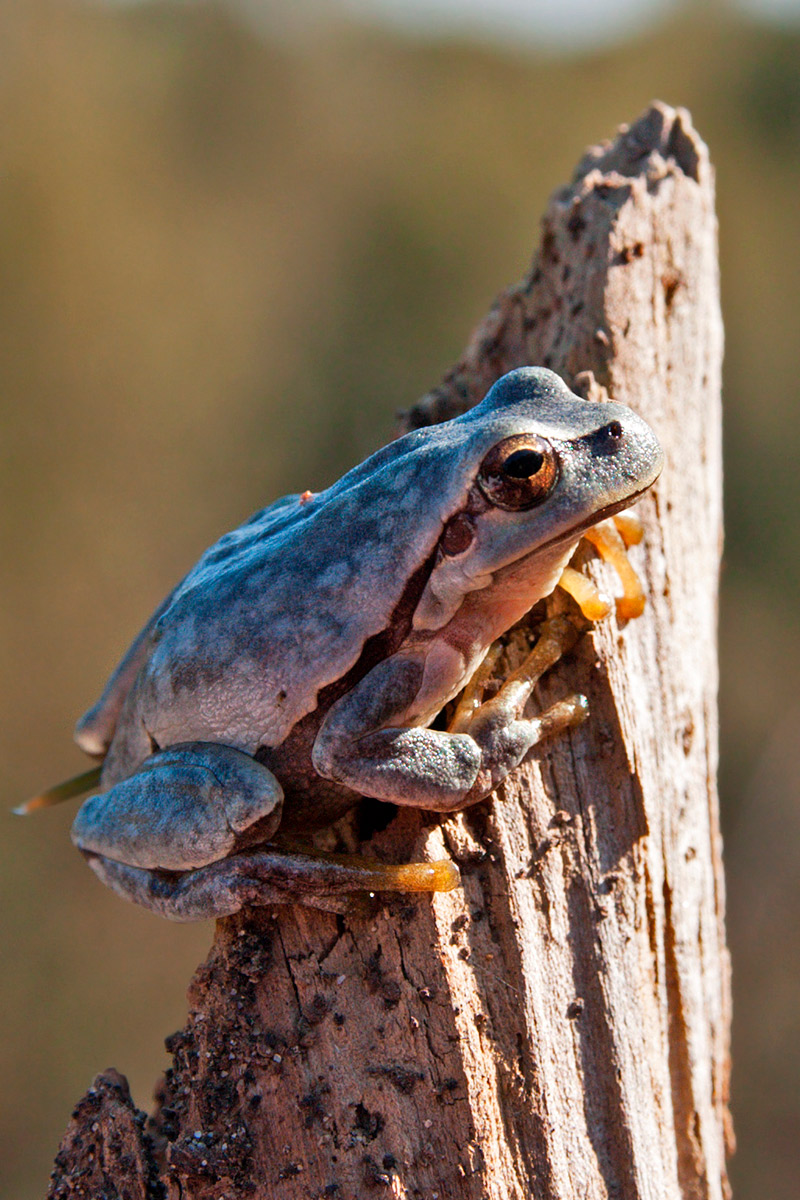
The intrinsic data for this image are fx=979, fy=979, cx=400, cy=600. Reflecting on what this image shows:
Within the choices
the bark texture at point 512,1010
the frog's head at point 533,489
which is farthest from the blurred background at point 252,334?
the frog's head at point 533,489

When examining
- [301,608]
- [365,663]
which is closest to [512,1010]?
[365,663]

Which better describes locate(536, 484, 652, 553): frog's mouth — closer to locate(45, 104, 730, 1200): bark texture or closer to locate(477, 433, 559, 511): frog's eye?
locate(477, 433, 559, 511): frog's eye

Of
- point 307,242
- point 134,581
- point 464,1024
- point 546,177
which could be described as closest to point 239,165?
point 307,242

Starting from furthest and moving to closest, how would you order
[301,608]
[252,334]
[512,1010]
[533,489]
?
[252,334] → [301,608] → [533,489] → [512,1010]

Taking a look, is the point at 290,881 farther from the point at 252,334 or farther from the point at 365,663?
the point at 252,334

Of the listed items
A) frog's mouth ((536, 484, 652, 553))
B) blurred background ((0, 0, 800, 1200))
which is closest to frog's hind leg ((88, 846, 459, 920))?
frog's mouth ((536, 484, 652, 553))

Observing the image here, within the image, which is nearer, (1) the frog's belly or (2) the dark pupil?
(2) the dark pupil

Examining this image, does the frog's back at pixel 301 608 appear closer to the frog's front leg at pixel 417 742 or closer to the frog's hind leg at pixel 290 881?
the frog's front leg at pixel 417 742
